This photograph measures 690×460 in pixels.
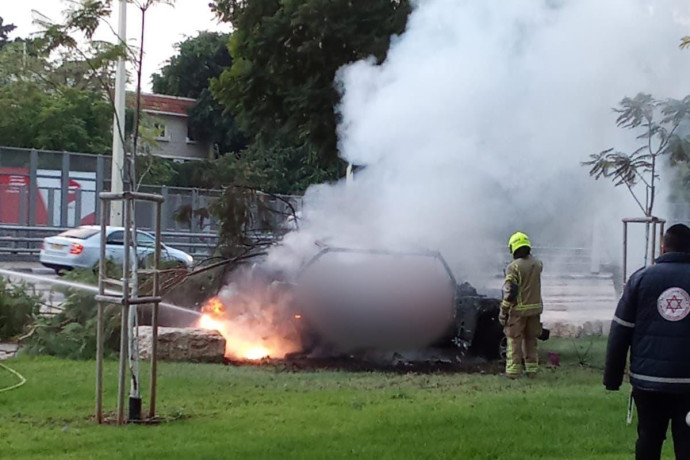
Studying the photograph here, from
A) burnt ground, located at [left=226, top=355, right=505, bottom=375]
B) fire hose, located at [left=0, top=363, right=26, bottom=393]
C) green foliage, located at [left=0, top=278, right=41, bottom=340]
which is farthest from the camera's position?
green foliage, located at [left=0, top=278, right=41, bottom=340]

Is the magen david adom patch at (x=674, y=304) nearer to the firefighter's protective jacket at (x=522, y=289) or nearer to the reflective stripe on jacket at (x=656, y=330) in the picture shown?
the reflective stripe on jacket at (x=656, y=330)

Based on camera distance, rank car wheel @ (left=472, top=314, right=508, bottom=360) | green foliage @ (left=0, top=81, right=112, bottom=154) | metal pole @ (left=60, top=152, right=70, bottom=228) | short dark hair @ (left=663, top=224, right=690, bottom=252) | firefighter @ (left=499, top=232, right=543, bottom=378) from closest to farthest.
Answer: short dark hair @ (left=663, top=224, right=690, bottom=252), firefighter @ (left=499, top=232, right=543, bottom=378), car wheel @ (left=472, top=314, right=508, bottom=360), metal pole @ (left=60, top=152, right=70, bottom=228), green foliage @ (left=0, top=81, right=112, bottom=154)

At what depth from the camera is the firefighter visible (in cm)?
1074

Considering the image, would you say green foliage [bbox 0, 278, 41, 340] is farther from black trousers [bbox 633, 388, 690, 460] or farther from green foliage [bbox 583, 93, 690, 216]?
black trousers [bbox 633, 388, 690, 460]

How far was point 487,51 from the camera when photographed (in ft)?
41.9

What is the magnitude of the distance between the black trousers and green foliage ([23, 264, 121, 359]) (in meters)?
7.21

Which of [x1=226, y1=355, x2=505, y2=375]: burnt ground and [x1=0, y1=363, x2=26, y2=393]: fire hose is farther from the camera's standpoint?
[x1=226, y1=355, x2=505, y2=375]: burnt ground

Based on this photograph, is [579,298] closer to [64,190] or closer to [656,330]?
[64,190]

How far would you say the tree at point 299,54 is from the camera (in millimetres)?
15219

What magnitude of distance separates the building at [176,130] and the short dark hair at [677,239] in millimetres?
44151

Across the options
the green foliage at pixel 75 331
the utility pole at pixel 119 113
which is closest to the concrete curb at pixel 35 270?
the utility pole at pixel 119 113

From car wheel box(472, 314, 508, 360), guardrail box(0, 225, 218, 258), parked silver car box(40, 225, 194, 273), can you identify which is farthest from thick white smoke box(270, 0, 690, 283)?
guardrail box(0, 225, 218, 258)

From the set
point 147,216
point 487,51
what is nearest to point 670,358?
point 487,51

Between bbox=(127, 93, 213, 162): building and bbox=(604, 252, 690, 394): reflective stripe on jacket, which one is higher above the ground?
bbox=(127, 93, 213, 162): building
